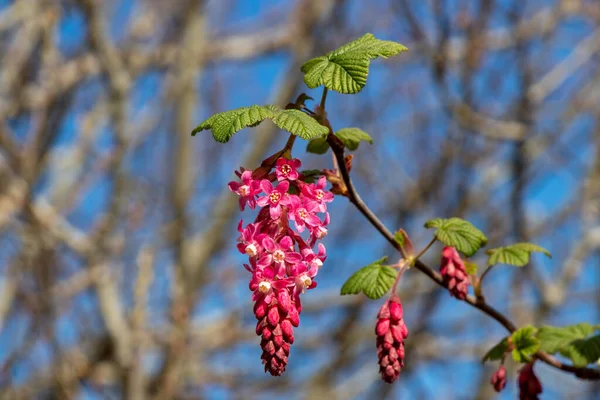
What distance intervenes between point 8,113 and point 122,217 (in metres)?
1.42

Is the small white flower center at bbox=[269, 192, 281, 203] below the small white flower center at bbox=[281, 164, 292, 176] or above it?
below

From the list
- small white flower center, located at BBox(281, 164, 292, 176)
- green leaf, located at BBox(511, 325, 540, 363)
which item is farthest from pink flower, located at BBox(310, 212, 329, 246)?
green leaf, located at BBox(511, 325, 540, 363)

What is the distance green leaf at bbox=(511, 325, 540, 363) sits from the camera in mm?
1512

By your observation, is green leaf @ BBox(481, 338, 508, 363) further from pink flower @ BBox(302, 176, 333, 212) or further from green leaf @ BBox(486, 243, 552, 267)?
pink flower @ BBox(302, 176, 333, 212)

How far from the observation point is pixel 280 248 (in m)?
1.13

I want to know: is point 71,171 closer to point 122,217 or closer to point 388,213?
point 122,217

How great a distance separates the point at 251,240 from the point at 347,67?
380mm

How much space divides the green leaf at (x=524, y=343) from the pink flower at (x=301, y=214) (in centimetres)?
69

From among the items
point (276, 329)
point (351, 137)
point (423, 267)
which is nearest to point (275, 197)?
point (276, 329)

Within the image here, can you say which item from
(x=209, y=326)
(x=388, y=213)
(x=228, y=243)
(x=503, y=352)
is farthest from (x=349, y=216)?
(x=503, y=352)

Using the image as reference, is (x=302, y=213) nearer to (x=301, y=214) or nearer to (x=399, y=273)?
(x=301, y=214)

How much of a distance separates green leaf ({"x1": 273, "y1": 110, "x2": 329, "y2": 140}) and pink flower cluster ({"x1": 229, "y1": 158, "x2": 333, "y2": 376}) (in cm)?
10

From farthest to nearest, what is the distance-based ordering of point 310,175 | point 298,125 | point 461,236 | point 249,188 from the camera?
point 461,236
point 310,175
point 249,188
point 298,125

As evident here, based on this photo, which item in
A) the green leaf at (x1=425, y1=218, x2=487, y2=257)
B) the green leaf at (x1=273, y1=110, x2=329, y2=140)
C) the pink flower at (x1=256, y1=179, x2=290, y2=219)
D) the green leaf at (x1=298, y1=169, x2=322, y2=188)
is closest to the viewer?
the green leaf at (x1=273, y1=110, x2=329, y2=140)
